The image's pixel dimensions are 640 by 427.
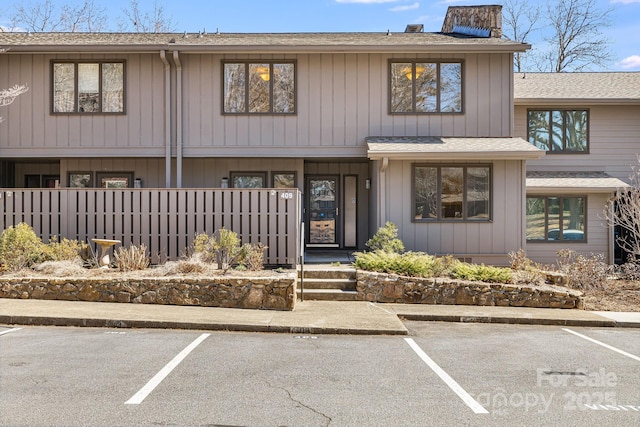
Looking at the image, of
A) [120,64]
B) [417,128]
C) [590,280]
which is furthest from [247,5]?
[590,280]

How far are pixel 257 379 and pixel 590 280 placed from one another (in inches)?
338

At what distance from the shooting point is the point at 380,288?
10086 mm

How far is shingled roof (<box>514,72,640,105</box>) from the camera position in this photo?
15484mm

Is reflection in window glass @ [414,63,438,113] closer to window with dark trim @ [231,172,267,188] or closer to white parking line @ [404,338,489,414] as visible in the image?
window with dark trim @ [231,172,267,188]

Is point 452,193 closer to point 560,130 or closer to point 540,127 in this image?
point 540,127

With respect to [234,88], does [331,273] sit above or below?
below

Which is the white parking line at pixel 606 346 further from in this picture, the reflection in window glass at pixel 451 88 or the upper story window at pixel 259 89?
the upper story window at pixel 259 89

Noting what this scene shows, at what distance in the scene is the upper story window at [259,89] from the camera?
13.6m

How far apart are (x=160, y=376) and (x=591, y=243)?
13.4 m

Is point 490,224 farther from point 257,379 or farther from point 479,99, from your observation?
point 257,379

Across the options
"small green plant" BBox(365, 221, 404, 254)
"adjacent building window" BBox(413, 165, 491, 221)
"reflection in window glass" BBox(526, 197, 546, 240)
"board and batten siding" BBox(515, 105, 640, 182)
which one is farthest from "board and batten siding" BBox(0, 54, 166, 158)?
"board and batten siding" BBox(515, 105, 640, 182)

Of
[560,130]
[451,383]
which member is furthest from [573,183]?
[451,383]

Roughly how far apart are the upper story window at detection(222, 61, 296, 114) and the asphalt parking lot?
7.46 meters

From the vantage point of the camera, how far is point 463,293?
9977 millimetres
